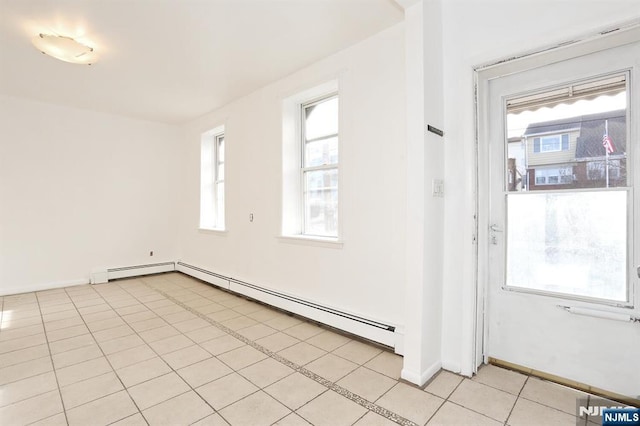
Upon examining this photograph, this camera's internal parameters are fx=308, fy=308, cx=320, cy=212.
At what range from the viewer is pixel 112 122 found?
5.35 meters

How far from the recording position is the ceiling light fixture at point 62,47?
9.19 ft

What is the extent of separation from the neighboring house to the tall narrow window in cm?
181

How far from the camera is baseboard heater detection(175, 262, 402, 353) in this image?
8.80 ft

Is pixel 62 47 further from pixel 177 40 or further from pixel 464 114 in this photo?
pixel 464 114

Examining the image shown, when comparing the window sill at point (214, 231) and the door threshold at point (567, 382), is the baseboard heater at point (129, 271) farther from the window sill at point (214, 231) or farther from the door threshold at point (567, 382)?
the door threshold at point (567, 382)

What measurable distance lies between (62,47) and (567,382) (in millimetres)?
4939

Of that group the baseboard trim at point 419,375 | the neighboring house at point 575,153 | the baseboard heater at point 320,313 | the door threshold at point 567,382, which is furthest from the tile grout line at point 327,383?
the neighboring house at point 575,153

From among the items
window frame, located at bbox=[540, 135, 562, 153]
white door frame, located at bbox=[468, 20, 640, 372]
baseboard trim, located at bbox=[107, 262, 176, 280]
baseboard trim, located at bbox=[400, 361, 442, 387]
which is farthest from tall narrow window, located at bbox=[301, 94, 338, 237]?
baseboard trim, located at bbox=[107, 262, 176, 280]

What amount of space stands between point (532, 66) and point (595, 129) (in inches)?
23.3

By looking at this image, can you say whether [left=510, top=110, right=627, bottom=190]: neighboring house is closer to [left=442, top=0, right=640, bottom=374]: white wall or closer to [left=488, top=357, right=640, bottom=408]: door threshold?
[left=442, top=0, right=640, bottom=374]: white wall

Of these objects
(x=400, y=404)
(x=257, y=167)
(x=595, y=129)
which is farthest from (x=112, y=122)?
(x=595, y=129)

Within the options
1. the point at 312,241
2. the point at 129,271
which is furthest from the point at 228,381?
the point at 129,271

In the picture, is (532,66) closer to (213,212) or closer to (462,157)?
(462,157)

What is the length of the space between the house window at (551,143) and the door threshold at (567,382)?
5.15 ft
